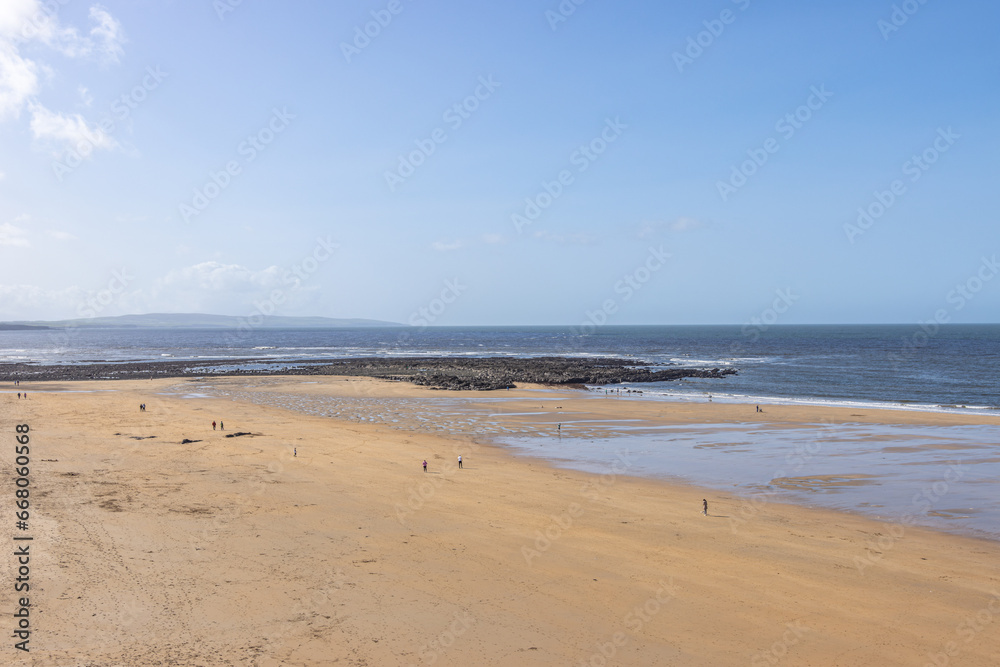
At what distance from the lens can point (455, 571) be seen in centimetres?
1445

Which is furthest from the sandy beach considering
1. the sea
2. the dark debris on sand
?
the dark debris on sand

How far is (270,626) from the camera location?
38.1ft

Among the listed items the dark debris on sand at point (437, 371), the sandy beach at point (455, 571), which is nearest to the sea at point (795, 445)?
the sandy beach at point (455, 571)

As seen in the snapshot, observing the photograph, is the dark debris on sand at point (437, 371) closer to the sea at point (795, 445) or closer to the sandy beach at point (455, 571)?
the sea at point (795, 445)

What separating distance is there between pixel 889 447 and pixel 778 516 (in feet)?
48.5

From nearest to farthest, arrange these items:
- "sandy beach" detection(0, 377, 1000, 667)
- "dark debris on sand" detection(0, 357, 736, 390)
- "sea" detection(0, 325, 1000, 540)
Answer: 1. "sandy beach" detection(0, 377, 1000, 667)
2. "sea" detection(0, 325, 1000, 540)
3. "dark debris on sand" detection(0, 357, 736, 390)

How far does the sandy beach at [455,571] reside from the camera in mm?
11234

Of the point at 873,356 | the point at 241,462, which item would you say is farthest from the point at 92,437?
the point at 873,356

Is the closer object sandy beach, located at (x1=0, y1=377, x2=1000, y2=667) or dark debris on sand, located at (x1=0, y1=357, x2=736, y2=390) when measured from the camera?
sandy beach, located at (x1=0, y1=377, x2=1000, y2=667)

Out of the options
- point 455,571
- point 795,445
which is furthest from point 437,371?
point 455,571

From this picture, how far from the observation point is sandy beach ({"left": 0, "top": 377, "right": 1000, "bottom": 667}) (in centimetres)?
1123

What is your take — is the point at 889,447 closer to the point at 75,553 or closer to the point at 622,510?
the point at 622,510

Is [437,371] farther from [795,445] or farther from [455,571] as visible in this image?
[455,571]

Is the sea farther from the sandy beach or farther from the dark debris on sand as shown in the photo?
the dark debris on sand
